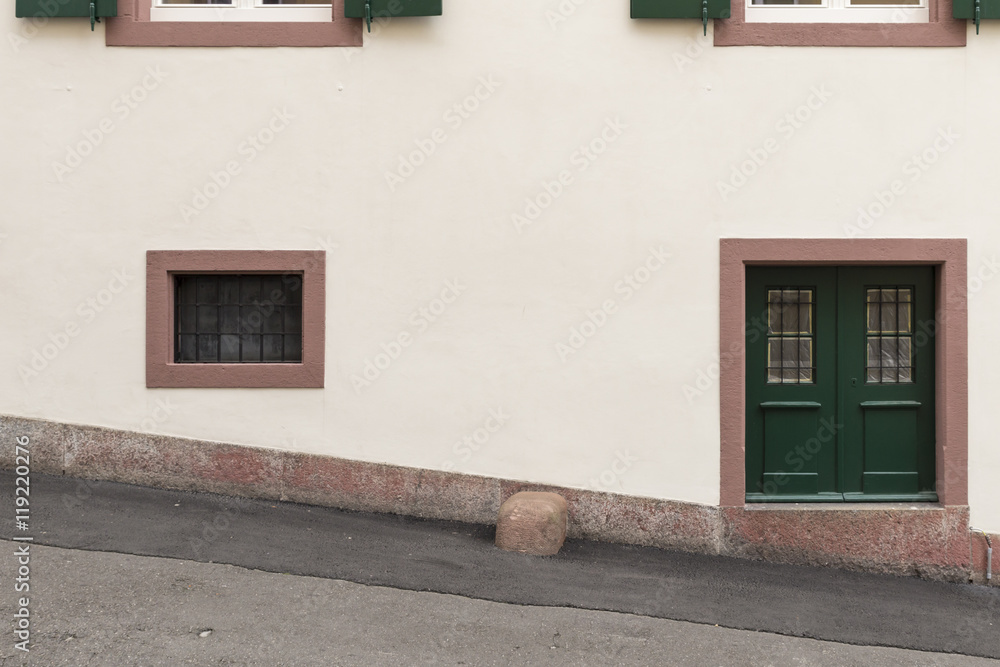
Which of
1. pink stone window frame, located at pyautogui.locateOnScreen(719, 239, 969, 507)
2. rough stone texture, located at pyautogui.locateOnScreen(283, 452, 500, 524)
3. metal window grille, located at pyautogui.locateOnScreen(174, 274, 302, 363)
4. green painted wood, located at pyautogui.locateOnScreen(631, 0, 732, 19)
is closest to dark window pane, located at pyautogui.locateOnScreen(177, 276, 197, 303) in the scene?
metal window grille, located at pyautogui.locateOnScreen(174, 274, 302, 363)

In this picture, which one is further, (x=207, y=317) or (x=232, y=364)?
(x=207, y=317)

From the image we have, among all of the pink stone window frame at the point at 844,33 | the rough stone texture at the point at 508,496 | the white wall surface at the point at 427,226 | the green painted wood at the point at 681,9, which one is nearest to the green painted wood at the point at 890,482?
the rough stone texture at the point at 508,496

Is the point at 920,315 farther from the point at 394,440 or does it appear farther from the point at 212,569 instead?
the point at 212,569

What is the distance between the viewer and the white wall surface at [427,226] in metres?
6.09

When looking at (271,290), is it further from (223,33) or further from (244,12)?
(244,12)

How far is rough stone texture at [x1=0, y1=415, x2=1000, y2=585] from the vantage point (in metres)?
6.04

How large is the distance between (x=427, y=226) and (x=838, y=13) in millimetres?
3787

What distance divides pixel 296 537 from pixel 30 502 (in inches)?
79.9

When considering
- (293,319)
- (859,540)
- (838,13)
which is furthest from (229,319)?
(838,13)

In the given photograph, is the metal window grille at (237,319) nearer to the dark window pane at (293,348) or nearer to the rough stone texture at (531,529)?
the dark window pane at (293,348)

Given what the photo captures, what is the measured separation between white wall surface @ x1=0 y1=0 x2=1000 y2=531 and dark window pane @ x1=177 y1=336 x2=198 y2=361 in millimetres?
313

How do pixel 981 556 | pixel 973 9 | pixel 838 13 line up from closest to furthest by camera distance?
pixel 973 9 → pixel 981 556 → pixel 838 13

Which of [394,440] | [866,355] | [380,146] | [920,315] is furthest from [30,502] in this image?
[920,315]

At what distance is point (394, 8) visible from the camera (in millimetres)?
6008
